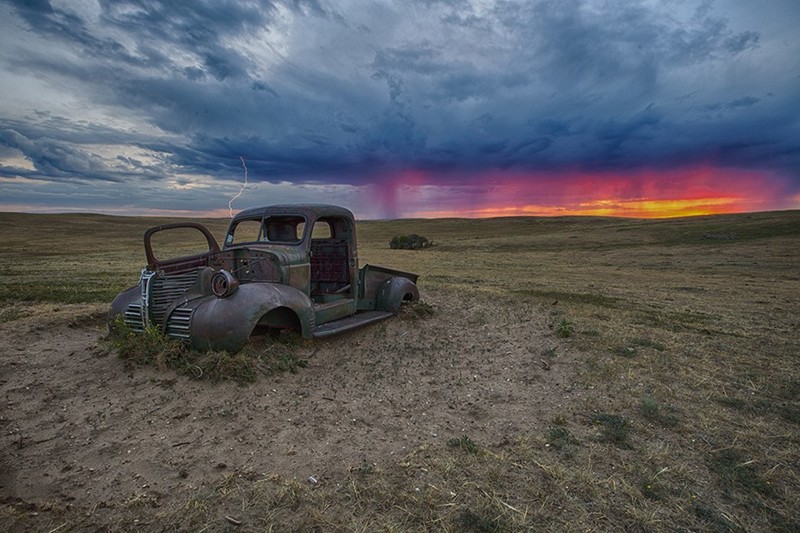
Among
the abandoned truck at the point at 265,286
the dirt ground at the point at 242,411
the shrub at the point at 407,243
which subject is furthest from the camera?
the shrub at the point at 407,243

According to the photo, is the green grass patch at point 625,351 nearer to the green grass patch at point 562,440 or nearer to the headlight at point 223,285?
the green grass patch at point 562,440

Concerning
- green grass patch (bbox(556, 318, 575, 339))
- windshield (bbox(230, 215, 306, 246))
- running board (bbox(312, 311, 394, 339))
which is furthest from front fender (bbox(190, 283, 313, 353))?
green grass patch (bbox(556, 318, 575, 339))

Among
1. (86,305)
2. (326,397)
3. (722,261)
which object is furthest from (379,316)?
(722,261)

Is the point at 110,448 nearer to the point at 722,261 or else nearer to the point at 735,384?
the point at 735,384

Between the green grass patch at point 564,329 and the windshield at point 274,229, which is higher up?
the windshield at point 274,229

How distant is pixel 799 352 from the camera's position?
643 cm

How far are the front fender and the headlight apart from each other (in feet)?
0.19

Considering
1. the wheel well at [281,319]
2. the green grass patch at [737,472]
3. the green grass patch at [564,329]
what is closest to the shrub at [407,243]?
the green grass patch at [564,329]

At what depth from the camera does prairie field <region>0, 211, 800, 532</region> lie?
2963 millimetres

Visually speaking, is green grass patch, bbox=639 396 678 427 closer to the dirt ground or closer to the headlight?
the dirt ground

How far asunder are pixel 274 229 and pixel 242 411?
358 centimetres

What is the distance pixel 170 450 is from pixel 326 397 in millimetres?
1661

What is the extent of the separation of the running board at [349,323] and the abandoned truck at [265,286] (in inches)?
0.6

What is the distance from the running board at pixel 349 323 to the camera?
6.24 meters
